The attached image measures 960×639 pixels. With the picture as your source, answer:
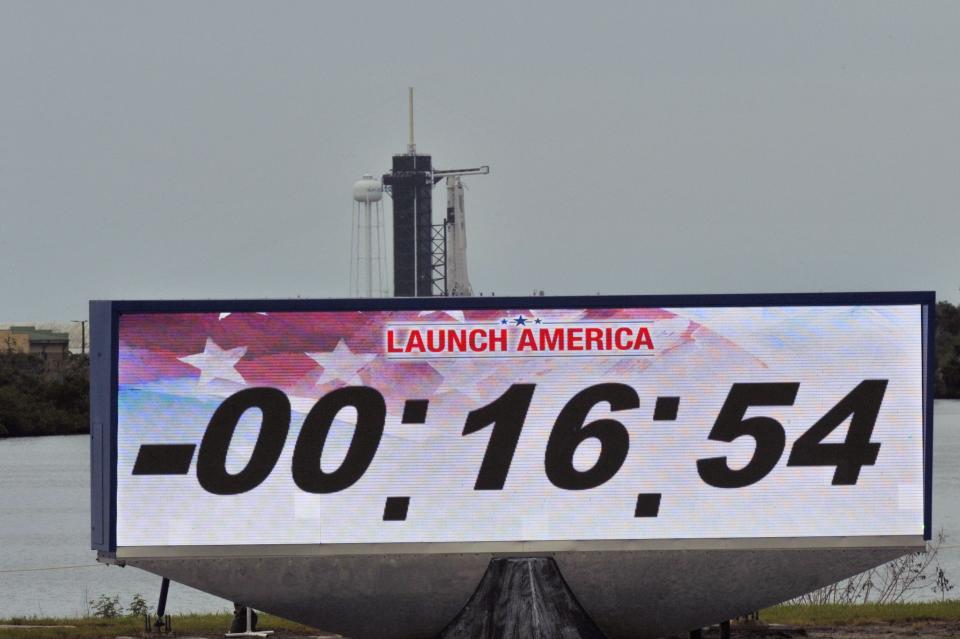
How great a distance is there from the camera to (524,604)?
799 inches

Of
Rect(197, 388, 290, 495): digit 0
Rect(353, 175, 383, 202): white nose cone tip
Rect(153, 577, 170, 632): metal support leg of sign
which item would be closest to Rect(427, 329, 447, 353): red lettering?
Rect(197, 388, 290, 495): digit 0

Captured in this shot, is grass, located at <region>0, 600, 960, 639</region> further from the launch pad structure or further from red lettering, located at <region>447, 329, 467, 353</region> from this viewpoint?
the launch pad structure

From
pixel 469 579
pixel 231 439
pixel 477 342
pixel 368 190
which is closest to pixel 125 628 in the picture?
pixel 231 439

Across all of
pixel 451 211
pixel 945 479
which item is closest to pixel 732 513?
pixel 945 479

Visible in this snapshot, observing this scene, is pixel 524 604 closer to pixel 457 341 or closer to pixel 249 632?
pixel 457 341

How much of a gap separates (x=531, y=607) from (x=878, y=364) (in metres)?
4.61

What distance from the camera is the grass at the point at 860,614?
2492cm

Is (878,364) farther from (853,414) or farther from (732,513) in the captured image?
(732,513)

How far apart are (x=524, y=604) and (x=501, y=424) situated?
1946mm

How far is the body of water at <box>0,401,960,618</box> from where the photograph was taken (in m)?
39.8

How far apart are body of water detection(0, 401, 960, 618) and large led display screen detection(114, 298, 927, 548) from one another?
1632 centimetres

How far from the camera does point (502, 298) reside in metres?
20.4

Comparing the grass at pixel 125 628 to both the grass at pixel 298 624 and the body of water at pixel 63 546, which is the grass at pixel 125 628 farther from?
the body of water at pixel 63 546

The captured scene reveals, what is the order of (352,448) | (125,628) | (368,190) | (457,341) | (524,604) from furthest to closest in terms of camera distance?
(368,190) → (125,628) → (352,448) → (457,341) → (524,604)
